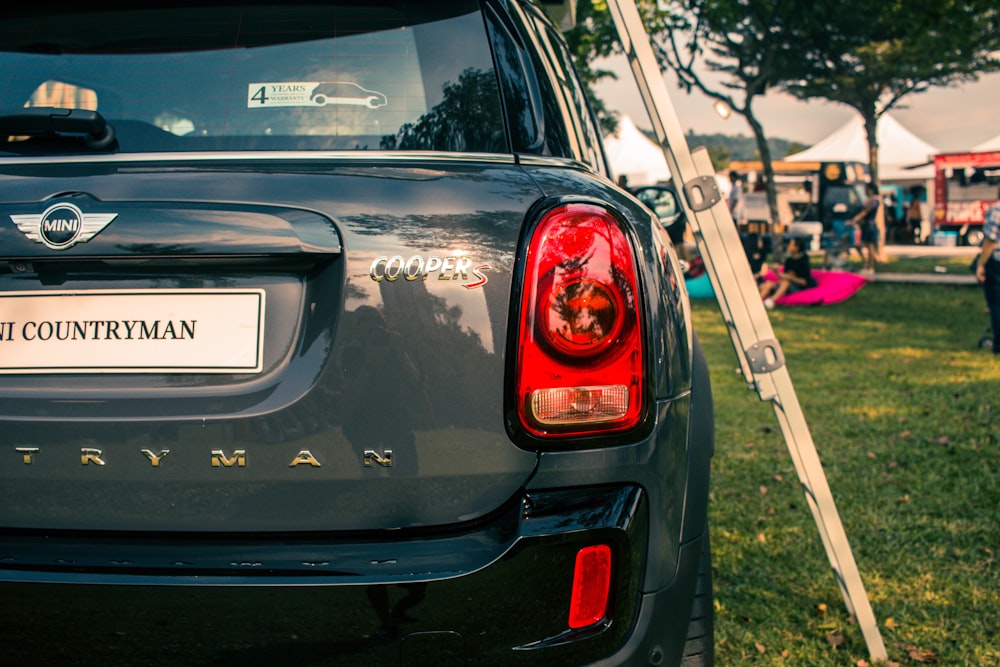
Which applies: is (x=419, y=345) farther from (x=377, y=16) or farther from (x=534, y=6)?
(x=534, y=6)

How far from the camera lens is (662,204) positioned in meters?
4.62

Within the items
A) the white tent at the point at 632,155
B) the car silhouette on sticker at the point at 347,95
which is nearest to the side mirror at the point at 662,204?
the car silhouette on sticker at the point at 347,95

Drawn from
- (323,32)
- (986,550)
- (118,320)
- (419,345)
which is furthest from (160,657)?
(986,550)

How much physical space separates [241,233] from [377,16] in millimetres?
603

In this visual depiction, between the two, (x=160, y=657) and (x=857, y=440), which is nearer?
(x=160, y=657)

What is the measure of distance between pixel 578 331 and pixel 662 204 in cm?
304

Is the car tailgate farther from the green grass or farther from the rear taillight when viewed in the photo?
the green grass

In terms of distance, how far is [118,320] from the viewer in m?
1.68

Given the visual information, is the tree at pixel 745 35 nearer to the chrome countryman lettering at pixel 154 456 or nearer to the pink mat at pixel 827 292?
the pink mat at pixel 827 292

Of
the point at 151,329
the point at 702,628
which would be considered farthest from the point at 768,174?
the point at 151,329

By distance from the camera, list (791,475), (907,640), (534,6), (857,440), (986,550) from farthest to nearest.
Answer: (857,440), (791,475), (986,550), (907,640), (534,6)

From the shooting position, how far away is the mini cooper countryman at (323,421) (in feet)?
5.29

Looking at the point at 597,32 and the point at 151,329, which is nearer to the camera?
the point at 151,329

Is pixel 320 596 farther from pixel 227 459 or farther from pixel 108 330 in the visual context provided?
pixel 108 330
